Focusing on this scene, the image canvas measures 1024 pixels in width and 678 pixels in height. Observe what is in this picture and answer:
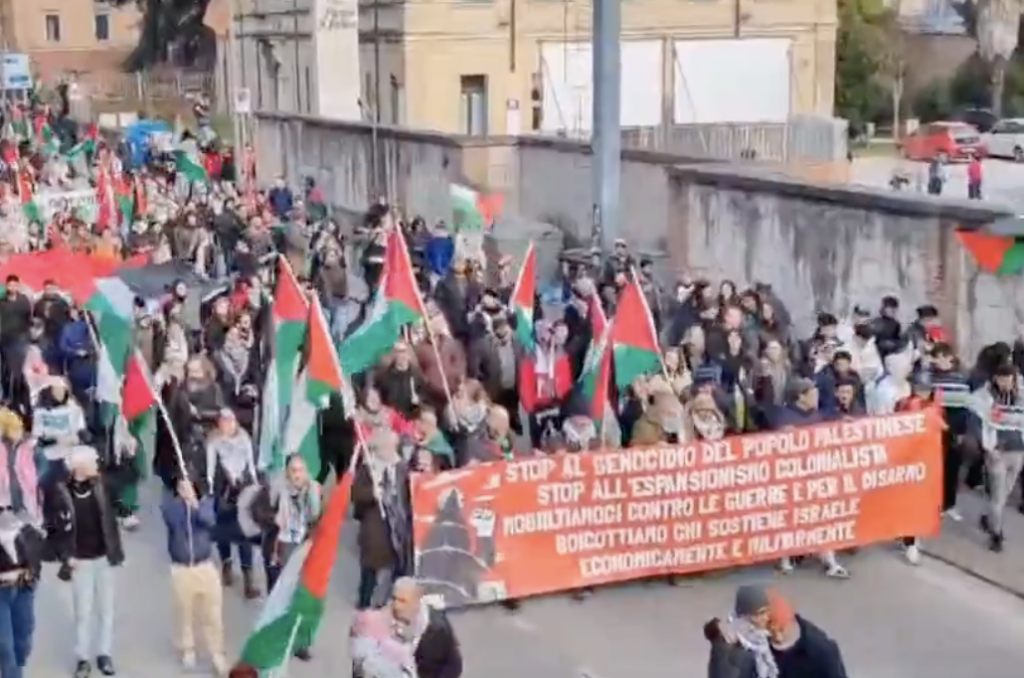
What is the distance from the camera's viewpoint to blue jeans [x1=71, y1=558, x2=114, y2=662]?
37.2 ft

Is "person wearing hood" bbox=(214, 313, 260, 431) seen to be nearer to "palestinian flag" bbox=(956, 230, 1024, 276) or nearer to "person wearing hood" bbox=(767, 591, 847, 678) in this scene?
"palestinian flag" bbox=(956, 230, 1024, 276)

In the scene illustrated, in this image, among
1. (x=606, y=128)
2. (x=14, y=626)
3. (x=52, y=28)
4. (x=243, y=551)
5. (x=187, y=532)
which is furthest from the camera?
(x=52, y=28)

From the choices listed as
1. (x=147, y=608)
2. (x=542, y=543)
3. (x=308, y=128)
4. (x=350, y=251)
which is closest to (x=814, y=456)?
(x=542, y=543)

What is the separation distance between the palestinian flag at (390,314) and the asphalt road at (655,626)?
Result: 80.2 inches

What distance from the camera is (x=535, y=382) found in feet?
53.3

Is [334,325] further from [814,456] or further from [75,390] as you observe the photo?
[814,456]

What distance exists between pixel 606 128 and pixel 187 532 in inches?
492

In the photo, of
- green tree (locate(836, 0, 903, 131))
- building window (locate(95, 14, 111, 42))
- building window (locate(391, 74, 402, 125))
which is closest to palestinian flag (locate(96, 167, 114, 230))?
building window (locate(391, 74, 402, 125))

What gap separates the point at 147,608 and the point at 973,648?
5.52 meters

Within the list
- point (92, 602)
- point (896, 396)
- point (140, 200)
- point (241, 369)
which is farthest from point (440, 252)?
point (92, 602)

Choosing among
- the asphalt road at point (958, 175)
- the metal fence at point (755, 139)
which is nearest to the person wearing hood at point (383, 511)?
the metal fence at point (755, 139)

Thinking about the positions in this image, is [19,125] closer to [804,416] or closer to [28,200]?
[28,200]

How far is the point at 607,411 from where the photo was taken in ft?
45.9

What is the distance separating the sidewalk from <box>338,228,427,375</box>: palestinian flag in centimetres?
433
